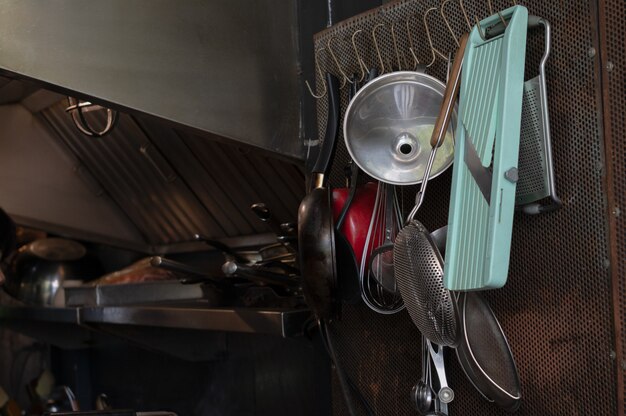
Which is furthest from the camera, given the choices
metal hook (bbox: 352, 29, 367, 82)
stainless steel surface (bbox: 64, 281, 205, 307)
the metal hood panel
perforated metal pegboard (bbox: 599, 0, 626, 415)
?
stainless steel surface (bbox: 64, 281, 205, 307)

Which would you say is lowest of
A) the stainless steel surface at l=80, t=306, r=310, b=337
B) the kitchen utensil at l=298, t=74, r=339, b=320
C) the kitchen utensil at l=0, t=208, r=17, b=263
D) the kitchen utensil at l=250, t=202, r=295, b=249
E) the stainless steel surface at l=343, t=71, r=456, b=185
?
the stainless steel surface at l=80, t=306, r=310, b=337

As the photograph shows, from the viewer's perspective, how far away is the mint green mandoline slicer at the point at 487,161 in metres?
1.12

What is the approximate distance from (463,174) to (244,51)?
0.76 metres

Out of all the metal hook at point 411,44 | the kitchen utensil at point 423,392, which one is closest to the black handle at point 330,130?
the metal hook at point 411,44

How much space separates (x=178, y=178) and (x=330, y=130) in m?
1.41

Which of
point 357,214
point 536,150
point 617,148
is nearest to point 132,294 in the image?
point 357,214

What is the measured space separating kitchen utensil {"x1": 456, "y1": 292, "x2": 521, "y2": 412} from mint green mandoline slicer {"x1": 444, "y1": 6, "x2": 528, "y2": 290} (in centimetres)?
12

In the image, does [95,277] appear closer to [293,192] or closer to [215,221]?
[215,221]

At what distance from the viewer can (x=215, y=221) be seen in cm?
287

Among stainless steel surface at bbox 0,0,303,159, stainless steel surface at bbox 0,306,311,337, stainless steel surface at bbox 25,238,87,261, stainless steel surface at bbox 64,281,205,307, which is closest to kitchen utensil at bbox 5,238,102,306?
stainless steel surface at bbox 25,238,87,261

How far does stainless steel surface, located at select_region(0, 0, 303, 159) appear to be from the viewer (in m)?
1.42

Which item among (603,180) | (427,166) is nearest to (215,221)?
(427,166)

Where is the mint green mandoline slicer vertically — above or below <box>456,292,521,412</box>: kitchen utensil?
above

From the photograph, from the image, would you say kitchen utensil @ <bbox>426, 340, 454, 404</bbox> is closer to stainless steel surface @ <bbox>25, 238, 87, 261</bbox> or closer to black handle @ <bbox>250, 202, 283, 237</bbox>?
black handle @ <bbox>250, 202, 283, 237</bbox>
